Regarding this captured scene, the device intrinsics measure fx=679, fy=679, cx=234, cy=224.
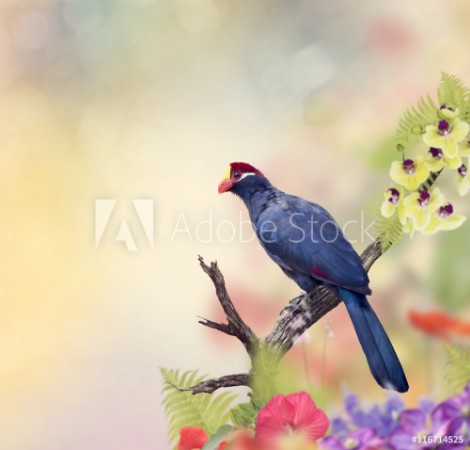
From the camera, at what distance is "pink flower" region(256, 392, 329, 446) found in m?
1.18

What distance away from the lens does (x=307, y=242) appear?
55.4 inches

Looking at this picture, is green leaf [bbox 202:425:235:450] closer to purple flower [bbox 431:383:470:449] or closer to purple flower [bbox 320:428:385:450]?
purple flower [bbox 320:428:385:450]

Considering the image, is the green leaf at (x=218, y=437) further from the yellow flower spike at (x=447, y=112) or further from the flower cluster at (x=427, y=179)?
the yellow flower spike at (x=447, y=112)

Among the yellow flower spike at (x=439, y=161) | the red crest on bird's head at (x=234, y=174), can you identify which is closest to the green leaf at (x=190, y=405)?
the red crest on bird's head at (x=234, y=174)

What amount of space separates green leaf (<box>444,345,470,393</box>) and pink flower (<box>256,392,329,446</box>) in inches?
11.3

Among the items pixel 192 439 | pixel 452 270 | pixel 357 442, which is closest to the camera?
pixel 357 442

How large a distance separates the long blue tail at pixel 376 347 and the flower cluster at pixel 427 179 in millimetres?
202

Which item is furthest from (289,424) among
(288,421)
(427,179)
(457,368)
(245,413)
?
(427,179)

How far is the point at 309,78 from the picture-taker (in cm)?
142

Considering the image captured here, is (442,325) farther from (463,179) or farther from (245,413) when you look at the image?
(245,413)

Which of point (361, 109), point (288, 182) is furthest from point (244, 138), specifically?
point (361, 109)

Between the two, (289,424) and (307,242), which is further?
(307,242)

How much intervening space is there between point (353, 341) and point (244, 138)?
1.55 feet

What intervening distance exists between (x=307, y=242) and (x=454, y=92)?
0.43m
